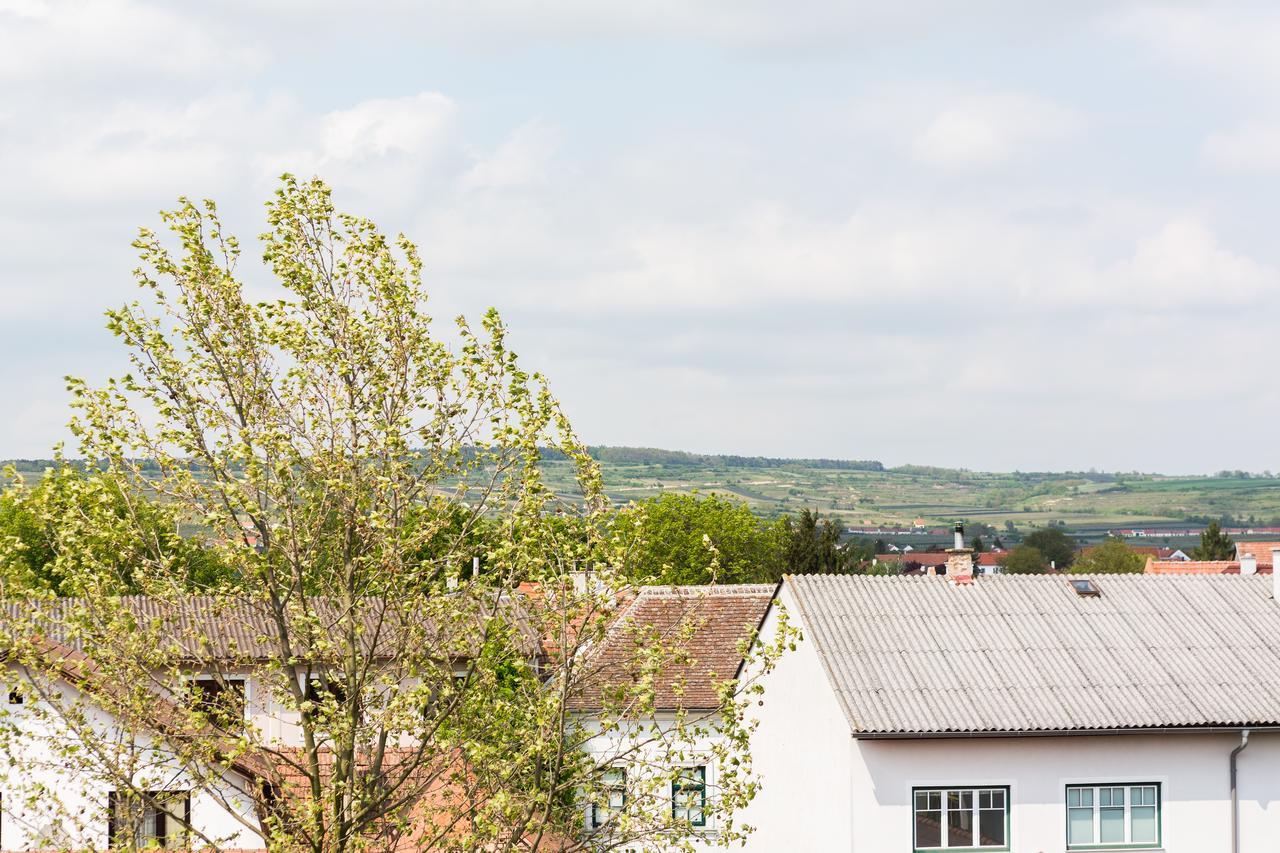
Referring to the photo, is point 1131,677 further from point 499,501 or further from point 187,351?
point 187,351

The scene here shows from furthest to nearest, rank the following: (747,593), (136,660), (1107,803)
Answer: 1. (747,593)
2. (1107,803)
3. (136,660)

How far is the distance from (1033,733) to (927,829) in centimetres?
232

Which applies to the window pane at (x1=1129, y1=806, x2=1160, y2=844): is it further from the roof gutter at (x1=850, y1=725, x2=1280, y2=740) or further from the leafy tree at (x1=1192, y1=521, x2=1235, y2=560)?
the leafy tree at (x1=1192, y1=521, x2=1235, y2=560)

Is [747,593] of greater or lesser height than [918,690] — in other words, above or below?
above

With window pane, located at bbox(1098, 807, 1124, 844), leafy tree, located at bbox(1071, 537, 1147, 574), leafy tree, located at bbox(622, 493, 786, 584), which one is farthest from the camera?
leafy tree, located at bbox(1071, 537, 1147, 574)

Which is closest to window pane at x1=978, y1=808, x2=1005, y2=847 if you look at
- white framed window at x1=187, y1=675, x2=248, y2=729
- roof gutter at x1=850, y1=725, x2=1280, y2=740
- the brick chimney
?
roof gutter at x1=850, y1=725, x2=1280, y2=740

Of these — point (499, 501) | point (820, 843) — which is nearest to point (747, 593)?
point (820, 843)

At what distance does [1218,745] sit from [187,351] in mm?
18218

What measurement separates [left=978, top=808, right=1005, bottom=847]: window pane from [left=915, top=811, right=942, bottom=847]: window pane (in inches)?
28.4

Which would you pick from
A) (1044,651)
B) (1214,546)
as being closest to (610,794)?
(1044,651)

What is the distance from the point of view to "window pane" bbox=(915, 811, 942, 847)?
81.8ft

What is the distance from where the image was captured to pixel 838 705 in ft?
85.8

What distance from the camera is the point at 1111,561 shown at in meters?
162

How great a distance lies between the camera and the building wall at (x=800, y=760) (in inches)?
1029
